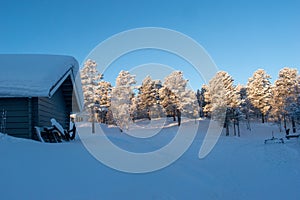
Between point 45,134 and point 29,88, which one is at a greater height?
point 29,88

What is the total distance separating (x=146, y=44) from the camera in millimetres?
13359

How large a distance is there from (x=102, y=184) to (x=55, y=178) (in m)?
0.83

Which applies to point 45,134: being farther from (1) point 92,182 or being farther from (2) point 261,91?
(2) point 261,91

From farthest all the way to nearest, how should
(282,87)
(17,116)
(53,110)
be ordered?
(282,87), (53,110), (17,116)

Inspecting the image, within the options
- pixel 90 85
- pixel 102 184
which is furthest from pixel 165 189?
pixel 90 85

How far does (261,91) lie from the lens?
41375mm

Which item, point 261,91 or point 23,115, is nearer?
point 23,115

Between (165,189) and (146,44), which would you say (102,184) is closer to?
(165,189)

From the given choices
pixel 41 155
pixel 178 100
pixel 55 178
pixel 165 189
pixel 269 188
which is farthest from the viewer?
pixel 178 100

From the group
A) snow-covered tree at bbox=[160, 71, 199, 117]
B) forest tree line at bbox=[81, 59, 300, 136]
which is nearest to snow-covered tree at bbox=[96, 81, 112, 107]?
forest tree line at bbox=[81, 59, 300, 136]

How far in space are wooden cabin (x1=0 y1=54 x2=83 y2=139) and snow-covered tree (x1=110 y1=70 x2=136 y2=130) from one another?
28.0 meters

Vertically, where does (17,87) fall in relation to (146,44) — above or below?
below

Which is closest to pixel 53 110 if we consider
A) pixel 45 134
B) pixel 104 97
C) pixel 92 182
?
pixel 45 134

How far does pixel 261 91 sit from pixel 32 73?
40.2 meters
